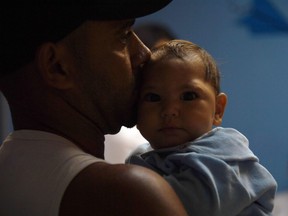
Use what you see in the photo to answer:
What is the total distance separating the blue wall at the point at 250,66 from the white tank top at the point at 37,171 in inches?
92.4

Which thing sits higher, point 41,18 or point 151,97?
point 41,18

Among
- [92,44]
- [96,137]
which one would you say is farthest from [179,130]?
[92,44]

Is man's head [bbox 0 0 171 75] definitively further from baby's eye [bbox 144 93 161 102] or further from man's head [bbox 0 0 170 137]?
baby's eye [bbox 144 93 161 102]

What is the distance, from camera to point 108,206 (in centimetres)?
77

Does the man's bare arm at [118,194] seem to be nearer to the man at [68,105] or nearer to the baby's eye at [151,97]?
the man at [68,105]

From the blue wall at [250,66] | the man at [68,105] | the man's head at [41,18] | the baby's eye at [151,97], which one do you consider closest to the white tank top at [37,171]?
the man at [68,105]

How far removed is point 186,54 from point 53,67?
347 millimetres

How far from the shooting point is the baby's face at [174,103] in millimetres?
1068

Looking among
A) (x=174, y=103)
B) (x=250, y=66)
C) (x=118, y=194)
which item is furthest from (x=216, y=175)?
Result: (x=250, y=66)

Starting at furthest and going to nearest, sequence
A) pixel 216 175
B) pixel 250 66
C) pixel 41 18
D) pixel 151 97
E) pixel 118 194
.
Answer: pixel 250 66 → pixel 151 97 → pixel 216 175 → pixel 41 18 → pixel 118 194

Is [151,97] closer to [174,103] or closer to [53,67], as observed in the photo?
[174,103]

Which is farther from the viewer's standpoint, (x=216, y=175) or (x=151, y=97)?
(x=151, y=97)

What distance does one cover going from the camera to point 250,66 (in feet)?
10.7

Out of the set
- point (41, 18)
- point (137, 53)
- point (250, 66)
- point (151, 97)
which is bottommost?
point (250, 66)
